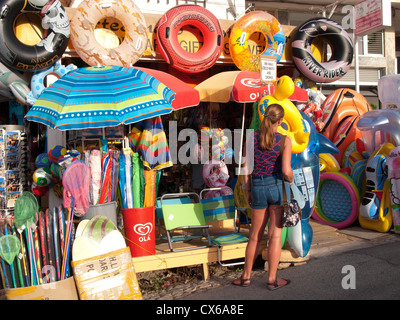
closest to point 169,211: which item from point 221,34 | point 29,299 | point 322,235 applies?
point 29,299

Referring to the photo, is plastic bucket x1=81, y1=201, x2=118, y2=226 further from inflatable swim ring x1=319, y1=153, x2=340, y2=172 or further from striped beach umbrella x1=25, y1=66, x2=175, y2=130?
inflatable swim ring x1=319, y1=153, x2=340, y2=172

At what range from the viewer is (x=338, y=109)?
8.08 metres

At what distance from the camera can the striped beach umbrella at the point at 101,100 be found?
3.80m

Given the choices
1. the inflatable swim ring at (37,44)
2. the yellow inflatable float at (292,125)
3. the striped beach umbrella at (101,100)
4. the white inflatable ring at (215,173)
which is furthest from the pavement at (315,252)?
the inflatable swim ring at (37,44)

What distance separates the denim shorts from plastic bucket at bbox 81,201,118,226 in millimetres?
1445

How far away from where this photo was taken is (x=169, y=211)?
14.7 feet

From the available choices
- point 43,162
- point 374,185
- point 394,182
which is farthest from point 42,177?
point 394,182

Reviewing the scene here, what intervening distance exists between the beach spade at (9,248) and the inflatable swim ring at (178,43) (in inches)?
165

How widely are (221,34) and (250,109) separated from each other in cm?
144

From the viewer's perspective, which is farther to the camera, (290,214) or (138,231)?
(138,231)

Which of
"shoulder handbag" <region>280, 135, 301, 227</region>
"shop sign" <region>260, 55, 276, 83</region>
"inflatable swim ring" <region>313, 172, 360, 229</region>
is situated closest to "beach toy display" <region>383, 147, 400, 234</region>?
"inflatable swim ring" <region>313, 172, 360, 229</region>

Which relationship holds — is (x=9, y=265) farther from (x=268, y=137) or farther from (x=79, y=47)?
(x=79, y=47)

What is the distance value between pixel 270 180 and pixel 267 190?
9cm

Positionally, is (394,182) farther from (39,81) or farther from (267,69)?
(39,81)
